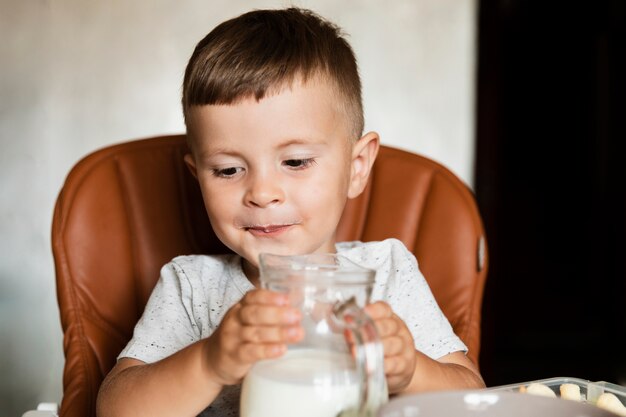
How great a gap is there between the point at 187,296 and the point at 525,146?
2.14 m

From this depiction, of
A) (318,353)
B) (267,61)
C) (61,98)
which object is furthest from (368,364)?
(61,98)

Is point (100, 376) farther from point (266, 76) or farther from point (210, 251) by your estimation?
point (266, 76)

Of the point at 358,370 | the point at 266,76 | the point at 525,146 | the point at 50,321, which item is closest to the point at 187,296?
the point at 266,76

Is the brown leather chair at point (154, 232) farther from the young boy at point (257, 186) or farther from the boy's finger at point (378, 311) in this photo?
the boy's finger at point (378, 311)

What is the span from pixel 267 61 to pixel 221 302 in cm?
37

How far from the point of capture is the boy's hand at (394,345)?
76 cm

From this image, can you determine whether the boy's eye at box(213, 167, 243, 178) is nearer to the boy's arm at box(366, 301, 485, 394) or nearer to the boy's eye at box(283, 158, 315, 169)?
the boy's eye at box(283, 158, 315, 169)

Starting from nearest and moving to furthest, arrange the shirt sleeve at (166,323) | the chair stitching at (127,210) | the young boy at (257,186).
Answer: the young boy at (257,186)
the shirt sleeve at (166,323)
the chair stitching at (127,210)

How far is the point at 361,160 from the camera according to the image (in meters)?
1.26

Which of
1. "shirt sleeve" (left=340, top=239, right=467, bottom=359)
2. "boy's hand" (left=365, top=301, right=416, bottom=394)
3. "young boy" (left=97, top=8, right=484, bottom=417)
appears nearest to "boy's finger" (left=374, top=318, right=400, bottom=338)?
"boy's hand" (left=365, top=301, right=416, bottom=394)

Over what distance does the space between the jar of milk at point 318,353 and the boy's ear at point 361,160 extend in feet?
1.87

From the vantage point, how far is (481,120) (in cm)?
A: 295

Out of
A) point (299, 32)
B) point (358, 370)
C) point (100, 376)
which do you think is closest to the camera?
point (358, 370)


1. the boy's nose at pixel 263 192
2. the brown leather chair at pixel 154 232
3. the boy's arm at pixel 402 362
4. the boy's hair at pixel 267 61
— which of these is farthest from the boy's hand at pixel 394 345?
the brown leather chair at pixel 154 232
